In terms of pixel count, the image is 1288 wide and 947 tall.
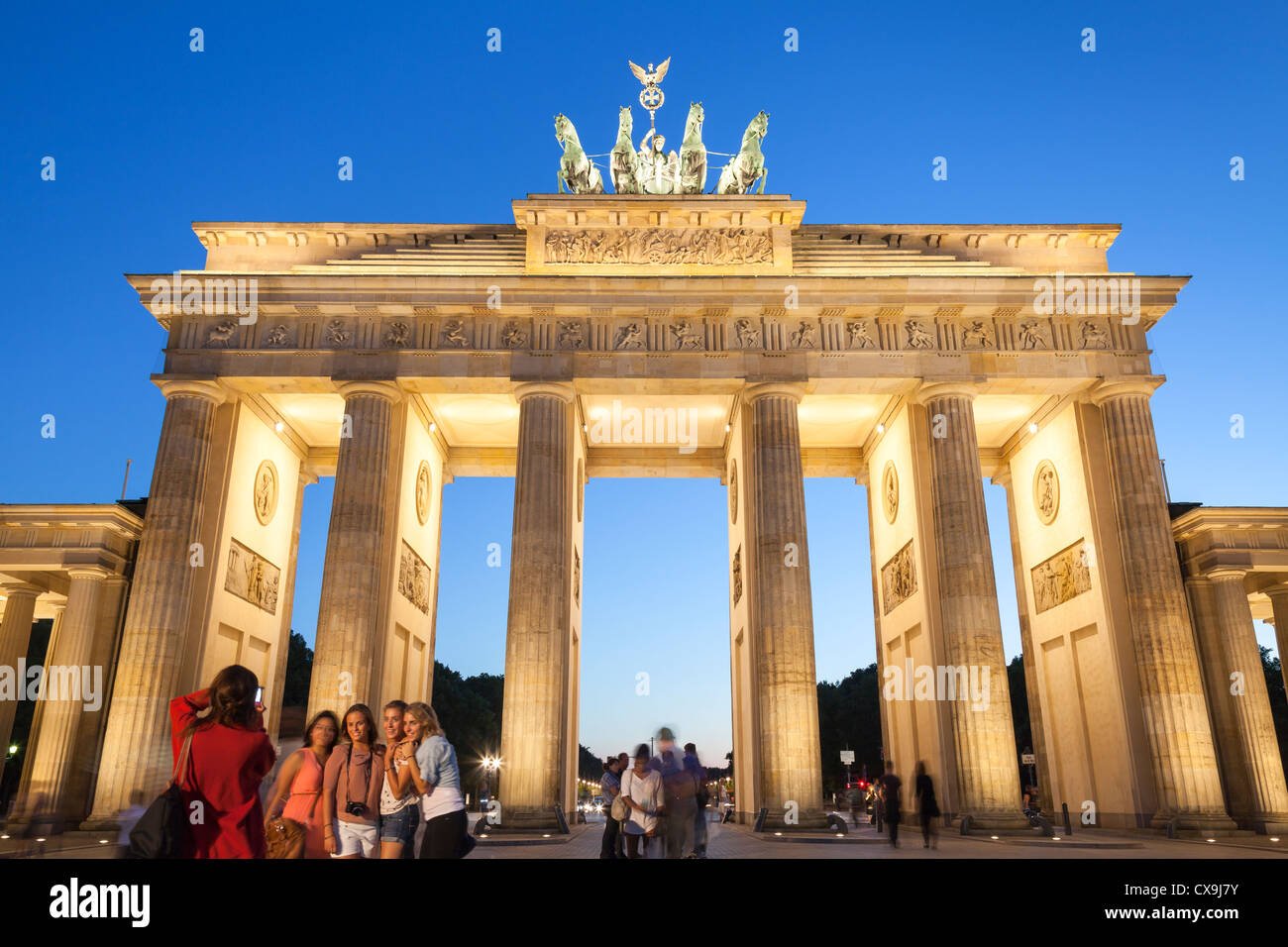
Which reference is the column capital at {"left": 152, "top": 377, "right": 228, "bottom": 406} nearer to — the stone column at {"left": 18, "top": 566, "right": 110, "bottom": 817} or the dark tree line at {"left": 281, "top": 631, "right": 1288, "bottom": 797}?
the stone column at {"left": 18, "top": 566, "right": 110, "bottom": 817}

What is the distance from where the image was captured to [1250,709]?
23469 mm

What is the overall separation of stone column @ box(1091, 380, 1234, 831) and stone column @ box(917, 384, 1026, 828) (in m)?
3.66

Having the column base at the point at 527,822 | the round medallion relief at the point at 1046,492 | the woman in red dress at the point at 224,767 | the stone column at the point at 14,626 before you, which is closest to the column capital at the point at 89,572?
the stone column at the point at 14,626

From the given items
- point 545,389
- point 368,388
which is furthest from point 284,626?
point 545,389

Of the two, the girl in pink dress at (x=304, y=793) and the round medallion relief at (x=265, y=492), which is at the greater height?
the round medallion relief at (x=265, y=492)

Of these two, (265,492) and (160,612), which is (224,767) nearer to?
(160,612)

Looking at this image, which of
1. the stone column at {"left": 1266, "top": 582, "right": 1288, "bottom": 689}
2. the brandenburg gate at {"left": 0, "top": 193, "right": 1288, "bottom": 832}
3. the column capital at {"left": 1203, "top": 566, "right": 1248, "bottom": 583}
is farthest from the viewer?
the stone column at {"left": 1266, "top": 582, "right": 1288, "bottom": 689}

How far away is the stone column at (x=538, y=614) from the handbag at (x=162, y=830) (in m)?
16.6

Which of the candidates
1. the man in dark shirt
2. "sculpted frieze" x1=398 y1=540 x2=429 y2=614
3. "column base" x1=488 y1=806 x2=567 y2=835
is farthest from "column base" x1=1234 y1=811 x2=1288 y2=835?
"sculpted frieze" x1=398 y1=540 x2=429 y2=614

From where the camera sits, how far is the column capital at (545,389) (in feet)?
81.8

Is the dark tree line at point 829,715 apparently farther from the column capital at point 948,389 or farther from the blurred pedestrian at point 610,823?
the blurred pedestrian at point 610,823

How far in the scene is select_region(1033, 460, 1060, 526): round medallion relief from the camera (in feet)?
91.8

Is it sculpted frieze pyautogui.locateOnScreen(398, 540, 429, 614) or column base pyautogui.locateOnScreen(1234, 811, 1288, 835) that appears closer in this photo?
column base pyautogui.locateOnScreen(1234, 811, 1288, 835)

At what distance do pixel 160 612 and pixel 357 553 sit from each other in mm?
5107
